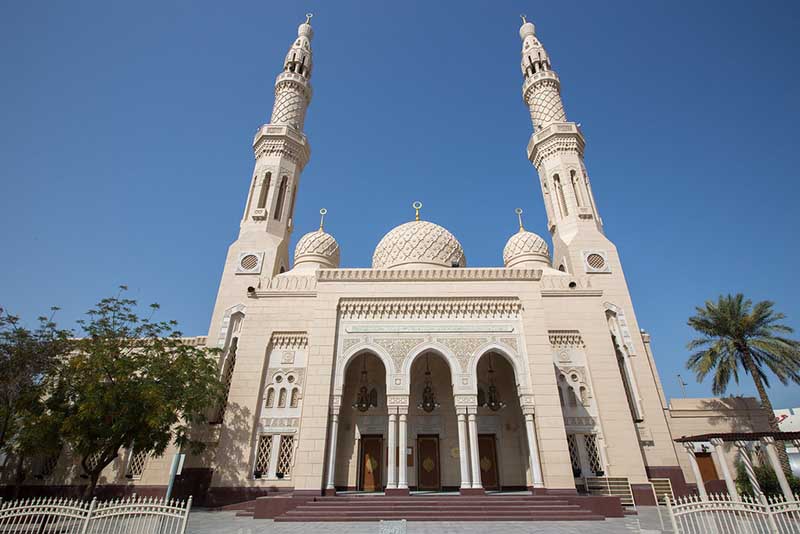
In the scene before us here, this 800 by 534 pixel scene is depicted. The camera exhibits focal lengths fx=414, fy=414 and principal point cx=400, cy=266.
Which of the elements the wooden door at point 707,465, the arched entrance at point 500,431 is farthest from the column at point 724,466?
the wooden door at point 707,465

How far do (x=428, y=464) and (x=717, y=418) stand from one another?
11116 mm

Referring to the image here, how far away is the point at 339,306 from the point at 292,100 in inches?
552

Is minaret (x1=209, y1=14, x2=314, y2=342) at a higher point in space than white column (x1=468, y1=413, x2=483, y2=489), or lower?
higher

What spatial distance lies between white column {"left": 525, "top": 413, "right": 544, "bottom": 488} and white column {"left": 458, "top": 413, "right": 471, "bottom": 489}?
176cm

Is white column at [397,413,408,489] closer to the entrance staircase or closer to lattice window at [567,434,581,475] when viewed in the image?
the entrance staircase

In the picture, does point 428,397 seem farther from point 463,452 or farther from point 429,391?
point 463,452

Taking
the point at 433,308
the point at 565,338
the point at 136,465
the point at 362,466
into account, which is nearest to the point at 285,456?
the point at 362,466

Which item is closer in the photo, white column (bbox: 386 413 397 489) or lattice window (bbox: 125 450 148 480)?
white column (bbox: 386 413 397 489)

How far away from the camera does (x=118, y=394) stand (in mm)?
11320

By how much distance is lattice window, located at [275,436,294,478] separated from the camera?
1309 cm

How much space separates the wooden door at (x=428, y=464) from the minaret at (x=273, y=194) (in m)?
8.71

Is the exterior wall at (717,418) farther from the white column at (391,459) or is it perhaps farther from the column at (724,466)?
the white column at (391,459)

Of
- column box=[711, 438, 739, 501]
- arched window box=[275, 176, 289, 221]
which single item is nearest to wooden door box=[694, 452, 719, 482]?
column box=[711, 438, 739, 501]

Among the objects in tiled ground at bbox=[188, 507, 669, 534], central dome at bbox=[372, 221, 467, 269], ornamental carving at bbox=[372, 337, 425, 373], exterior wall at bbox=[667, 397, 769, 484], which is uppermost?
central dome at bbox=[372, 221, 467, 269]
